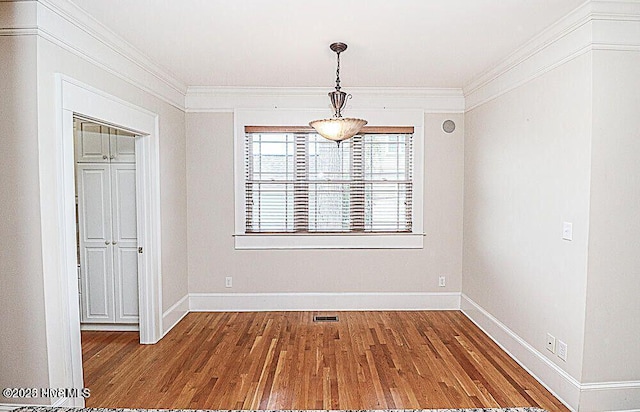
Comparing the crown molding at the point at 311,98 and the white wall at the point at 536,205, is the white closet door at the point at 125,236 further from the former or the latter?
the white wall at the point at 536,205

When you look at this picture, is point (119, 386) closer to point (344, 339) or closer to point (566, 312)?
point (344, 339)

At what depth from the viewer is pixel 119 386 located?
315 cm

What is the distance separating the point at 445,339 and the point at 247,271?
2.39 m

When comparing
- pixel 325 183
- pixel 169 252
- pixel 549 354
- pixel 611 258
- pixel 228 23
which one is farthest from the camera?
pixel 325 183

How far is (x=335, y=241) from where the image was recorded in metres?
5.05

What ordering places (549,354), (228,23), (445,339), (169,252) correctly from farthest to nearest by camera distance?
(169,252)
(445,339)
(549,354)
(228,23)

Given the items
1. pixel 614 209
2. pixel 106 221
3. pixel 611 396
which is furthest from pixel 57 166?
pixel 611 396

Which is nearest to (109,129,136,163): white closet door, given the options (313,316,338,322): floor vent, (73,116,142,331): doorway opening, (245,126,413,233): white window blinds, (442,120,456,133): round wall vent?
(73,116,142,331): doorway opening

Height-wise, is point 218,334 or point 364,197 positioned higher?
point 364,197

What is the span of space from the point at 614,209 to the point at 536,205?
67 centimetres

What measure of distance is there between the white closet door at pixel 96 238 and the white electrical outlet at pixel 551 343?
158 inches

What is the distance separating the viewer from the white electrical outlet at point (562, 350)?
2.90 meters

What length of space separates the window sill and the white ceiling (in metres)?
1.86

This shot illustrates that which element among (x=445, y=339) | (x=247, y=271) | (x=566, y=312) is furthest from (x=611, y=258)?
(x=247, y=271)
